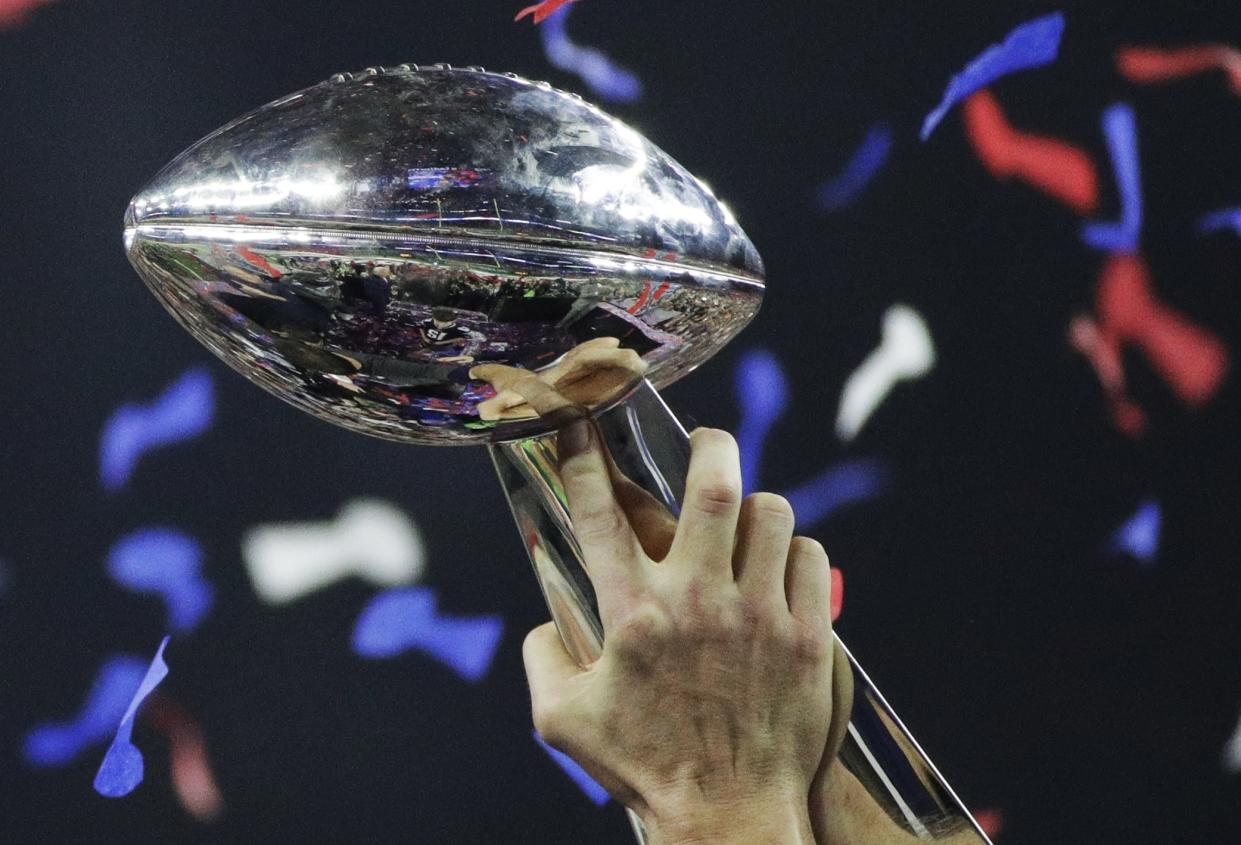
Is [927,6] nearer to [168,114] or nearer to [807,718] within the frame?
[168,114]

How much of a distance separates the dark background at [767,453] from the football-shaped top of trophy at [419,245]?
0.71 metres

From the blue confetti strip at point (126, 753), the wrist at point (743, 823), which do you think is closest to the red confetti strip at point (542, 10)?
the blue confetti strip at point (126, 753)

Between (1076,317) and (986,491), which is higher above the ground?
(1076,317)

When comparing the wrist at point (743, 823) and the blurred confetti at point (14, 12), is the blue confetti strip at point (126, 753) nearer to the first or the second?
the blurred confetti at point (14, 12)

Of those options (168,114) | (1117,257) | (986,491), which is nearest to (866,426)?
(986,491)

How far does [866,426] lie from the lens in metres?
1.05

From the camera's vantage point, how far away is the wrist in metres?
0.29

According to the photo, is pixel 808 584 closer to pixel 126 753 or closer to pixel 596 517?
pixel 596 517

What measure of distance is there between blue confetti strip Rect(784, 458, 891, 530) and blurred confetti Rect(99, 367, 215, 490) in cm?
51

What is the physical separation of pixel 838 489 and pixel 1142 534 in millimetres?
308

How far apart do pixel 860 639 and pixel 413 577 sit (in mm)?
409

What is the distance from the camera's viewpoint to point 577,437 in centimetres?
29

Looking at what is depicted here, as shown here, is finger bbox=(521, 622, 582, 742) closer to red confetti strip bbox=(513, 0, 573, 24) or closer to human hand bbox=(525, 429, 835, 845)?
human hand bbox=(525, 429, 835, 845)

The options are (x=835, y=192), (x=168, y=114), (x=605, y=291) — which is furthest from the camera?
(x=835, y=192)
